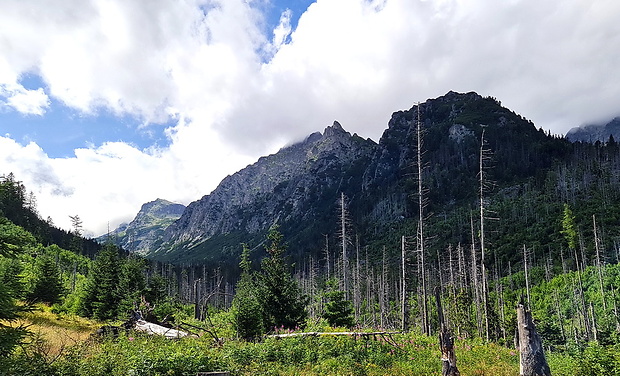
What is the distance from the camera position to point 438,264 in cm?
7825

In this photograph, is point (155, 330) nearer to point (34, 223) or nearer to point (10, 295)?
point (10, 295)

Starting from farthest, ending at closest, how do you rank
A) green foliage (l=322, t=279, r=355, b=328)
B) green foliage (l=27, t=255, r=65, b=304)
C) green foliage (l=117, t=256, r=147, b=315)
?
green foliage (l=27, t=255, r=65, b=304) → green foliage (l=117, t=256, r=147, b=315) → green foliage (l=322, t=279, r=355, b=328)

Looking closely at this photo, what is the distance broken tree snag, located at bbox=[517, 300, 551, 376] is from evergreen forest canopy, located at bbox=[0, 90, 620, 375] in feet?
13.4

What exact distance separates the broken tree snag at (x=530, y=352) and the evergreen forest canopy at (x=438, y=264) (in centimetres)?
409

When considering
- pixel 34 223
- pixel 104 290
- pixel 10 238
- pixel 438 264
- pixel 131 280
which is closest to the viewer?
pixel 10 238

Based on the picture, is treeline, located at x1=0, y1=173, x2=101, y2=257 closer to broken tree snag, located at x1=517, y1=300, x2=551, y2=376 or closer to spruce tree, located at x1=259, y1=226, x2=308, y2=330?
spruce tree, located at x1=259, y1=226, x2=308, y2=330

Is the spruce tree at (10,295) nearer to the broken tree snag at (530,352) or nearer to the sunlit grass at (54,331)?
the sunlit grass at (54,331)

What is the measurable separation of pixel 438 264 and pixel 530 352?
Result: 7426cm

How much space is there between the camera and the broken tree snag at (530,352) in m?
8.85

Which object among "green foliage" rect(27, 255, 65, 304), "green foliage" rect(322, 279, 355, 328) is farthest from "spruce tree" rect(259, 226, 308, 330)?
"green foliage" rect(27, 255, 65, 304)

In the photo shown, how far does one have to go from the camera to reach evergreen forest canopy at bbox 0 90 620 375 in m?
21.8

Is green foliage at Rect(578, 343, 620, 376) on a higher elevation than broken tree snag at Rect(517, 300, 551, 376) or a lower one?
lower

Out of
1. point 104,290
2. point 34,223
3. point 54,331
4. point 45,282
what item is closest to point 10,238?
point 54,331

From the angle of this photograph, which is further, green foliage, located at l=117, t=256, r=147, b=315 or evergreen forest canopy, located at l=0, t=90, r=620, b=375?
green foliage, located at l=117, t=256, r=147, b=315
